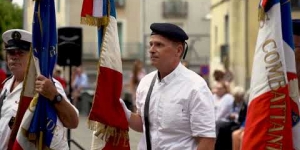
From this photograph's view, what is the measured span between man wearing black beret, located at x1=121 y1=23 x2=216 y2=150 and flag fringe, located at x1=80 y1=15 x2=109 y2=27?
0.39 meters

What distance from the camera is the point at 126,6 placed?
160 ft

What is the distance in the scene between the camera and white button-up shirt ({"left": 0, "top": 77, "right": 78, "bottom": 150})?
6230 mm

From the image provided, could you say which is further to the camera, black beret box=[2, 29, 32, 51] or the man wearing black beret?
black beret box=[2, 29, 32, 51]

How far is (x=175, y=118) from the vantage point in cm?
595

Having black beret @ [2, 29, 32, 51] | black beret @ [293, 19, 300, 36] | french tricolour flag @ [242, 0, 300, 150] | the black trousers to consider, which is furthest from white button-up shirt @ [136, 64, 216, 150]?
the black trousers

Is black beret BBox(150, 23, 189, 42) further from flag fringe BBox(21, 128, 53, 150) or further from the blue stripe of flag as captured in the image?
flag fringe BBox(21, 128, 53, 150)

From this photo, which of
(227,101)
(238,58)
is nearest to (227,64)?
(238,58)

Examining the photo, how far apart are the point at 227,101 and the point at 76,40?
16.4 feet

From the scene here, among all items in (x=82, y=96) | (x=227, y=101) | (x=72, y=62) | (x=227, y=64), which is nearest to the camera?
(x=227, y=101)

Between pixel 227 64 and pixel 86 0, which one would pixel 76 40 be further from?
pixel 227 64

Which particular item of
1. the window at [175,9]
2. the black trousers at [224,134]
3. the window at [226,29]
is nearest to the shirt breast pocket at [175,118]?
the black trousers at [224,134]

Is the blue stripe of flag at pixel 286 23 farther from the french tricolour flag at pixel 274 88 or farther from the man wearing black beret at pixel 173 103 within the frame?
the man wearing black beret at pixel 173 103

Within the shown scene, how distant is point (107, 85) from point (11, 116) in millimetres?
789

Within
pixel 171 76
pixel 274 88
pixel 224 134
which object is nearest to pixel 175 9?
pixel 224 134
